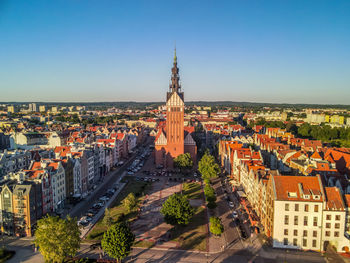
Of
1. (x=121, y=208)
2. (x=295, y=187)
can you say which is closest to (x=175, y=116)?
(x=121, y=208)

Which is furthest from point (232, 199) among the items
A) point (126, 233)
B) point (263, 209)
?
point (126, 233)

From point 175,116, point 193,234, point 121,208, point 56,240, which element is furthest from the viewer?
point 175,116

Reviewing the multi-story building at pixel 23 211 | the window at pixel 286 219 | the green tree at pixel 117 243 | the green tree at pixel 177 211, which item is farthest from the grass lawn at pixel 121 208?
the window at pixel 286 219

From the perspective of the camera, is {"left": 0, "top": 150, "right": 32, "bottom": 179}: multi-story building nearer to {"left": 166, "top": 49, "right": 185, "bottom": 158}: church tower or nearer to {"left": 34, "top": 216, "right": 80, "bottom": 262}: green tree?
{"left": 34, "top": 216, "right": 80, "bottom": 262}: green tree

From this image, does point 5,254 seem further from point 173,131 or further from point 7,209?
point 173,131

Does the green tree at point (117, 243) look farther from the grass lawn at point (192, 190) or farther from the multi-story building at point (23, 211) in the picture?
the grass lawn at point (192, 190)

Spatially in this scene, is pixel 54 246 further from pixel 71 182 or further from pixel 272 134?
pixel 272 134

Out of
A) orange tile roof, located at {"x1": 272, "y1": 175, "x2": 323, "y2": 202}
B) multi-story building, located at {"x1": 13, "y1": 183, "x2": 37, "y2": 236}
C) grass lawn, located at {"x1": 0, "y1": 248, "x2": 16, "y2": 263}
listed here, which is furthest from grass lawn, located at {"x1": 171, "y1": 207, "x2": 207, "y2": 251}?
multi-story building, located at {"x1": 13, "y1": 183, "x2": 37, "y2": 236}

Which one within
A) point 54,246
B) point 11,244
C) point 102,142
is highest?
point 102,142
